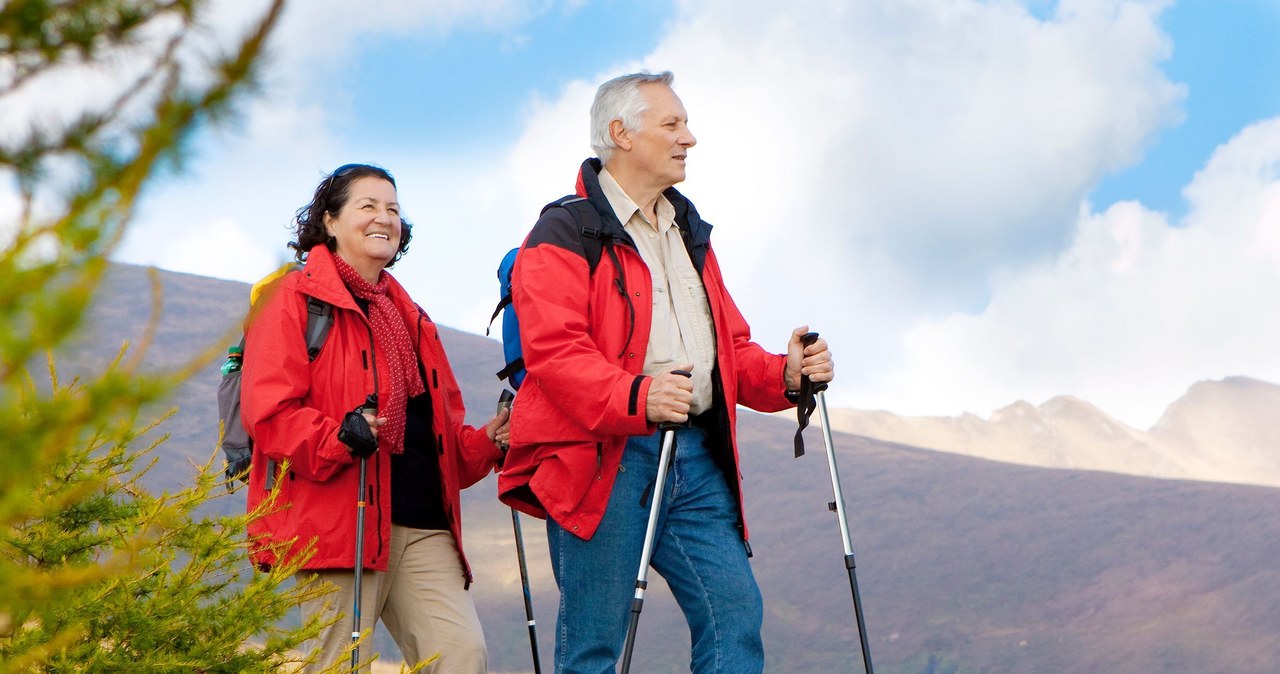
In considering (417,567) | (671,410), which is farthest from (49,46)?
(417,567)

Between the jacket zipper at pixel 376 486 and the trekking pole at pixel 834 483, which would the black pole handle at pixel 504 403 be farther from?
the trekking pole at pixel 834 483

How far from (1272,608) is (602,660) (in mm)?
36998

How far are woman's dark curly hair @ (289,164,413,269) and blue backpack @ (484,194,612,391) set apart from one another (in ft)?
1.77

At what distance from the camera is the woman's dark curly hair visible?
4.46m

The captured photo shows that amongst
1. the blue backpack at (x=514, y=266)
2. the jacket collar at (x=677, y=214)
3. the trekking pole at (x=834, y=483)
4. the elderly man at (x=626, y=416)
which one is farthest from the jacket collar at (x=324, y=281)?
the trekking pole at (x=834, y=483)

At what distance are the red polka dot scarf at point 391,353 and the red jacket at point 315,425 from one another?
0.04 metres

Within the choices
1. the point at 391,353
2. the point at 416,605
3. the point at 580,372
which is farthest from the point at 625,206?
the point at 416,605

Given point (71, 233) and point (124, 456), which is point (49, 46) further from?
point (124, 456)

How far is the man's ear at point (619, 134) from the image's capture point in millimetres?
4094

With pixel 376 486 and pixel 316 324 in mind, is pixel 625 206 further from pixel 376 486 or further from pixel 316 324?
pixel 376 486

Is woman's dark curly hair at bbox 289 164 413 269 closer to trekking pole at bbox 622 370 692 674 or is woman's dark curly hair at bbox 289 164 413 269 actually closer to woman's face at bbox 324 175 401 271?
woman's face at bbox 324 175 401 271

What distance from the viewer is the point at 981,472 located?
43.7m

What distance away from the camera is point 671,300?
3977 mm

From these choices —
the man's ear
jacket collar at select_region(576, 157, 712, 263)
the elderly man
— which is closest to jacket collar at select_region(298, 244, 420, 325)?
the elderly man
